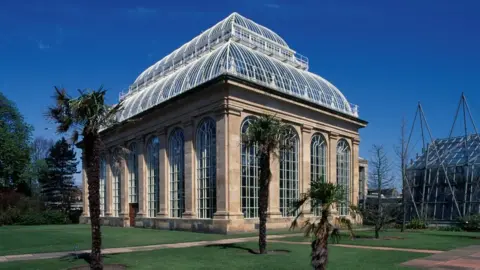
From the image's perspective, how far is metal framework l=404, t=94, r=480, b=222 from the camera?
4021cm

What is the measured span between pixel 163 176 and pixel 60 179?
46808 millimetres

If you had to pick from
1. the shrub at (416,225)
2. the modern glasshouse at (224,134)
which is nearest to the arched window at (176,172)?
the modern glasshouse at (224,134)

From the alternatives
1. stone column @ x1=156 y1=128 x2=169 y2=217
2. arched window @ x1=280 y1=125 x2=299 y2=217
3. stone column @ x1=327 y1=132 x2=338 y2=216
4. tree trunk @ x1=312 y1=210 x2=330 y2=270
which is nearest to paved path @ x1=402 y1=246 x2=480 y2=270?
tree trunk @ x1=312 y1=210 x2=330 y2=270

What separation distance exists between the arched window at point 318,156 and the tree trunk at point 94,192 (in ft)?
85.0

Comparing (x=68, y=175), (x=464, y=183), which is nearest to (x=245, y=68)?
(x=464, y=183)

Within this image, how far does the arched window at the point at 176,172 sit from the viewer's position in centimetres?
3578

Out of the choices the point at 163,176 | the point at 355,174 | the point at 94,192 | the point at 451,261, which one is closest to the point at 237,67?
the point at 163,176

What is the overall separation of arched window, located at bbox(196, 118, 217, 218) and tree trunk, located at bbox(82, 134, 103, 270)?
652 inches

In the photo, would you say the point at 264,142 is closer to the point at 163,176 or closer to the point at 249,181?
the point at 249,181

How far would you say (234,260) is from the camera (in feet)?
54.3

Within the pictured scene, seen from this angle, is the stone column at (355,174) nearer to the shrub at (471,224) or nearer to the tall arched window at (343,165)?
the tall arched window at (343,165)

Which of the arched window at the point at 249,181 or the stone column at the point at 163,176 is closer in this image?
the arched window at the point at 249,181

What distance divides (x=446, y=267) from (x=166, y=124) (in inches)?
1087

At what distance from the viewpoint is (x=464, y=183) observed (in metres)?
41.2
